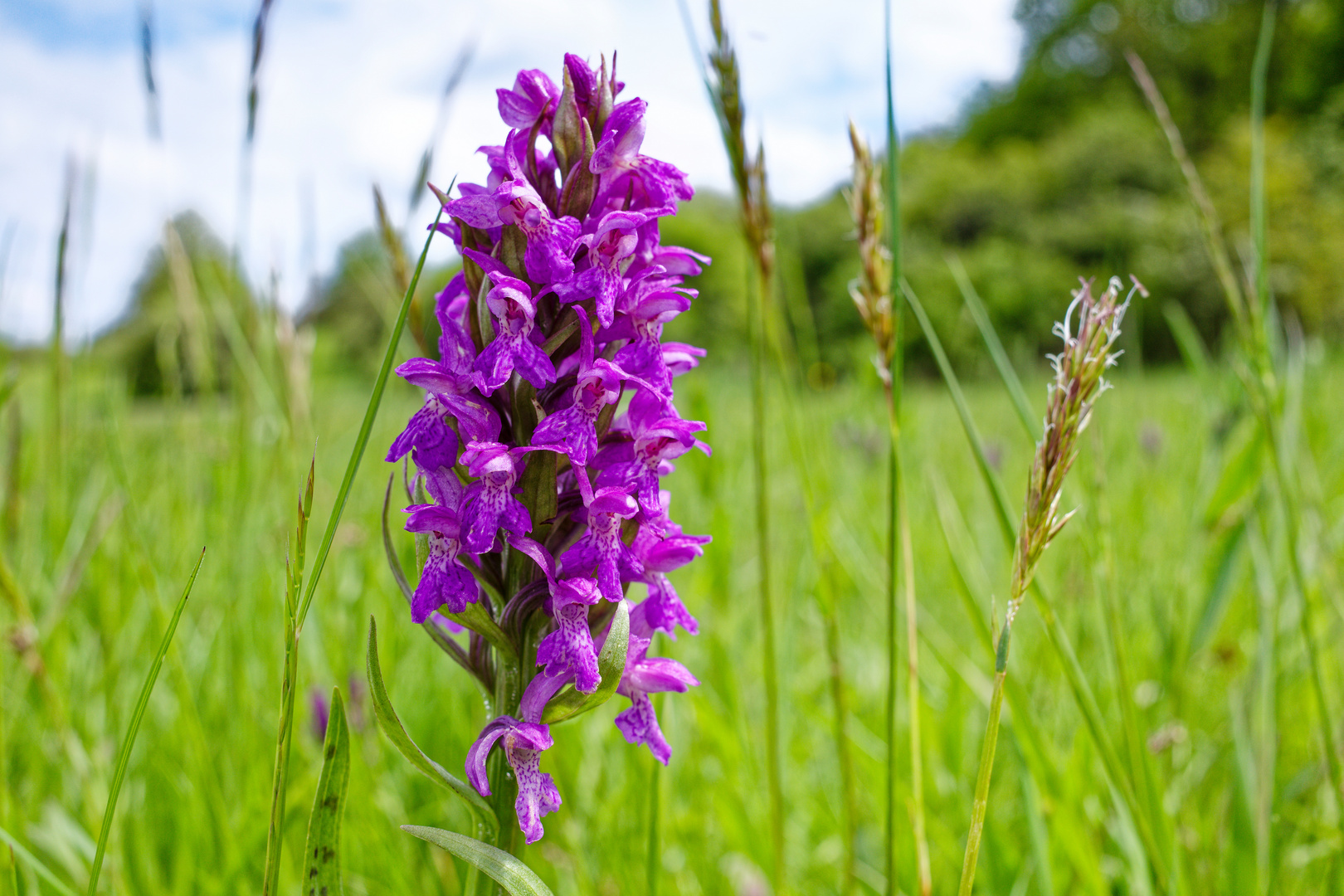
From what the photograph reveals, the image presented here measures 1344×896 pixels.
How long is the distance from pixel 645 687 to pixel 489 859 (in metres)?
0.32

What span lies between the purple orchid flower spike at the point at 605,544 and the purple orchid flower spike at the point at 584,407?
0.05 meters

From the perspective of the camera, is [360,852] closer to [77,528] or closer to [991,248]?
[77,528]

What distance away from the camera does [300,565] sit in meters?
0.69

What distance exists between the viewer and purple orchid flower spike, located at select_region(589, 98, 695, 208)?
96 cm

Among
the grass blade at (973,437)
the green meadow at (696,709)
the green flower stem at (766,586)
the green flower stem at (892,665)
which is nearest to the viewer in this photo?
the green flower stem at (892,665)

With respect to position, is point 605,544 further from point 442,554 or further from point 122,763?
point 122,763

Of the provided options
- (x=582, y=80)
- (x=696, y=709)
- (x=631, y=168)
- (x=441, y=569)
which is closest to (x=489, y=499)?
(x=441, y=569)

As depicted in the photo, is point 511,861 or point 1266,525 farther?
point 1266,525

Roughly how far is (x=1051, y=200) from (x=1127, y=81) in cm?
2236

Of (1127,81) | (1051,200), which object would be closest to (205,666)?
(1051,200)

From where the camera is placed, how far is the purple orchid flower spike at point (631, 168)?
3.15 feet

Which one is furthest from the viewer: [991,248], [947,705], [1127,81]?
[1127,81]

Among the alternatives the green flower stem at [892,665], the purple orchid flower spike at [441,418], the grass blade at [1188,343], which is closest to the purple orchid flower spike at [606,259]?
the purple orchid flower spike at [441,418]

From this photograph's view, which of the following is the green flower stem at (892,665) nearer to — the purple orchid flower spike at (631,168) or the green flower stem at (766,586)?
the green flower stem at (766,586)
